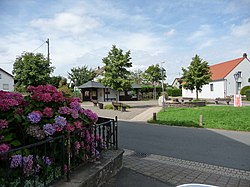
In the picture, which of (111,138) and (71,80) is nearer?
(111,138)

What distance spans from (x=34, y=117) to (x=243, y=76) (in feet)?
138

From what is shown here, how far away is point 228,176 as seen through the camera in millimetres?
4273

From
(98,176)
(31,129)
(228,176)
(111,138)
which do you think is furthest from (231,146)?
(31,129)

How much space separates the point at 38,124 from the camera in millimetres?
2938

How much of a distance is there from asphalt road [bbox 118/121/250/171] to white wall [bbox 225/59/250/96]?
30.8 metres

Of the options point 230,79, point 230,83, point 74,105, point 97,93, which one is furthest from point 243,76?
point 74,105

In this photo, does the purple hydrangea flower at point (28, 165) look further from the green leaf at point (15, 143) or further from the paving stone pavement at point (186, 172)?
the paving stone pavement at point (186, 172)

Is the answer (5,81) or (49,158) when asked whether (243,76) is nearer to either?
(49,158)

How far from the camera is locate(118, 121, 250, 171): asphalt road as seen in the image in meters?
5.46

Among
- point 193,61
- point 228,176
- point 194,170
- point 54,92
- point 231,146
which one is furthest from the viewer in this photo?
point 193,61

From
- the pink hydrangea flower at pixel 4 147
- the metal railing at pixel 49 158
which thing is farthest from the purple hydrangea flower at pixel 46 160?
the pink hydrangea flower at pixel 4 147

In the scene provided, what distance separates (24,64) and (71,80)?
27829 mm

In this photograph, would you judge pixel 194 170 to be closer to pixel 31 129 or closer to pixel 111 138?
pixel 111 138

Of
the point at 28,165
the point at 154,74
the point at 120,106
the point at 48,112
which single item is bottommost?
the point at 120,106
